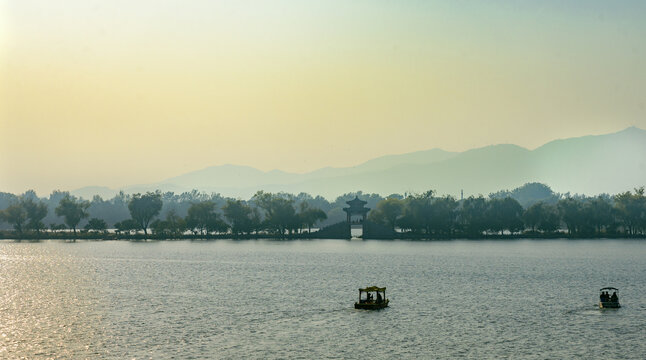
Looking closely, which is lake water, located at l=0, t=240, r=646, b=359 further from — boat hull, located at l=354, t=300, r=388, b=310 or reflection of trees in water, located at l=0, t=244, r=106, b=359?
boat hull, located at l=354, t=300, r=388, b=310

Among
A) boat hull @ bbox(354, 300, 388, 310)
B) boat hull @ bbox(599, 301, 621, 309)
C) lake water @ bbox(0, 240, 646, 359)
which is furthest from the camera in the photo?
boat hull @ bbox(599, 301, 621, 309)

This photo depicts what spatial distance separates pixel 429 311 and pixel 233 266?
57.9m

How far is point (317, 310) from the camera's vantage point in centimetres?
6881

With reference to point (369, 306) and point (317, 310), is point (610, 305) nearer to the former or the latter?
point (369, 306)

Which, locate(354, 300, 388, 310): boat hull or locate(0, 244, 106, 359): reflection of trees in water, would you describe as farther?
locate(354, 300, 388, 310): boat hull

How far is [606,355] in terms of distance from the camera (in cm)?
4978

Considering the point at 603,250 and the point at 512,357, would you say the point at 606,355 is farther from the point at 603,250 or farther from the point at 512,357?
the point at 603,250

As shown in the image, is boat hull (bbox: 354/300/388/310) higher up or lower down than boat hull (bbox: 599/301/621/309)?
higher up

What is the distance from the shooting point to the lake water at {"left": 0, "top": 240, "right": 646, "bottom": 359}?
52.2m

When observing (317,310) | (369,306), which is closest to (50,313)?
(317,310)

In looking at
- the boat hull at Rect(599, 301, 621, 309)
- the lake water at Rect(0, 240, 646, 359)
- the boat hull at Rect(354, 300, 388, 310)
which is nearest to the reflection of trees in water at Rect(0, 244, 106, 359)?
the lake water at Rect(0, 240, 646, 359)

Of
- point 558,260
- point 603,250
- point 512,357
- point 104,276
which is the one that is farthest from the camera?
point 603,250

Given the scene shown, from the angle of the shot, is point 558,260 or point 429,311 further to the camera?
point 558,260

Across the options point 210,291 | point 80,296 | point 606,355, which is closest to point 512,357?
point 606,355
